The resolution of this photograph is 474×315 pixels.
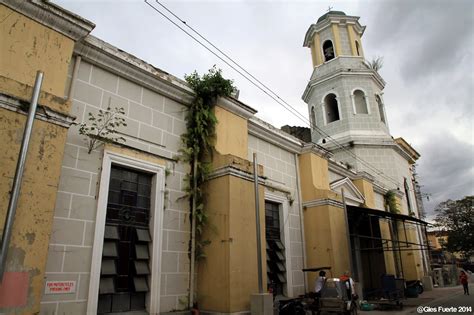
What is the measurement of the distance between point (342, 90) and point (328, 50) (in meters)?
3.87

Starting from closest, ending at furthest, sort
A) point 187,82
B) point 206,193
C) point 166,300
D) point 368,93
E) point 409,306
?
1. point 166,300
2. point 206,193
3. point 187,82
4. point 409,306
5. point 368,93

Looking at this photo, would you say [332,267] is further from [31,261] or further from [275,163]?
[31,261]

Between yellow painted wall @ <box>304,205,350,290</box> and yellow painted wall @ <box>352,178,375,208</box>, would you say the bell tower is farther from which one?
yellow painted wall @ <box>304,205,350,290</box>

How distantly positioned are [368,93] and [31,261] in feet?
68.7

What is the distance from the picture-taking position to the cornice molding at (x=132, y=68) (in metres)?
6.95

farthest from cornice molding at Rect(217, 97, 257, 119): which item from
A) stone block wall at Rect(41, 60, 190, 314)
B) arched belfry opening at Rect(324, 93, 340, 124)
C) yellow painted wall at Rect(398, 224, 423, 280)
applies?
arched belfry opening at Rect(324, 93, 340, 124)

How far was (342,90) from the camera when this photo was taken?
21.5m

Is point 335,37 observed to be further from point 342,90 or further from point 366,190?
point 366,190

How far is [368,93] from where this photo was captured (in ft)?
70.1

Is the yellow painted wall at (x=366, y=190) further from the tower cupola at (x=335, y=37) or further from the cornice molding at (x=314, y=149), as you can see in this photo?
the tower cupola at (x=335, y=37)

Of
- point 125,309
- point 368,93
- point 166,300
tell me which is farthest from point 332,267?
point 368,93

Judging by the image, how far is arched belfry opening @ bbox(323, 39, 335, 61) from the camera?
76.6 ft

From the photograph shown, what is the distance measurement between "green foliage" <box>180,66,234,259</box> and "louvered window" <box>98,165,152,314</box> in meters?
1.25

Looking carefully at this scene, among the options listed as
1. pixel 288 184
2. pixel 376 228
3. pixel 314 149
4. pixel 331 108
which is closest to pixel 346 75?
pixel 331 108
